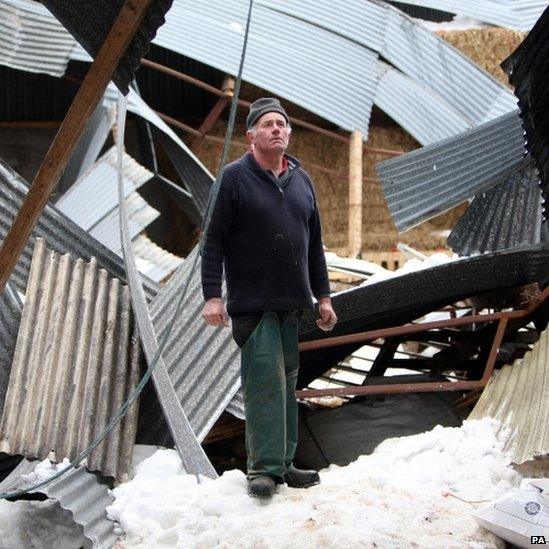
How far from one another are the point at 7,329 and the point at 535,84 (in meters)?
3.01

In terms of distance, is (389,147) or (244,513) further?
(389,147)

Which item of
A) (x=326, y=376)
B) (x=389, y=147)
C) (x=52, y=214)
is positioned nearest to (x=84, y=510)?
(x=52, y=214)

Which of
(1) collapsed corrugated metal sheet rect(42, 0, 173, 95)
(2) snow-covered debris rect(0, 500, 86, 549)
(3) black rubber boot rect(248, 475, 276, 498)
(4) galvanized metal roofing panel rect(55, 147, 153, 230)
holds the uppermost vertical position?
(1) collapsed corrugated metal sheet rect(42, 0, 173, 95)

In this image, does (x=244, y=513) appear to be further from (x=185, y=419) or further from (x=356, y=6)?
(x=356, y=6)

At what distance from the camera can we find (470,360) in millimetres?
7969

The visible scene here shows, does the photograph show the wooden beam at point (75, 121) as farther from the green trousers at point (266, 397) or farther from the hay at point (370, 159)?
the hay at point (370, 159)

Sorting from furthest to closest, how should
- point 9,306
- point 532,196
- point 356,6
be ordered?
point 356,6 < point 532,196 < point 9,306

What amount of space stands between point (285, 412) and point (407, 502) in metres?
0.63

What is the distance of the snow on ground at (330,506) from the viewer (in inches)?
154

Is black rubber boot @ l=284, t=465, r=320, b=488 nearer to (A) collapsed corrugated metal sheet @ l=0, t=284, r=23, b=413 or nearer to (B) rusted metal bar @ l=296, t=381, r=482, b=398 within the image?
(A) collapsed corrugated metal sheet @ l=0, t=284, r=23, b=413

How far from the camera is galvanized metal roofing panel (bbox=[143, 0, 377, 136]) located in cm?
1369

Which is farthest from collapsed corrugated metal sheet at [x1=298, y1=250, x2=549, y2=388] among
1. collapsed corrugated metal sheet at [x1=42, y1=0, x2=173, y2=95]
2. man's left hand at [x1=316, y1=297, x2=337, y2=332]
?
collapsed corrugated metal sheet at [x1=42, y1=0, x2=173, y2=95]

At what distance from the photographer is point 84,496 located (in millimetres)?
4594

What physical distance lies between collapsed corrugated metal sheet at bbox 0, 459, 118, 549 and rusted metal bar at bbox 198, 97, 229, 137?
9949 mm
